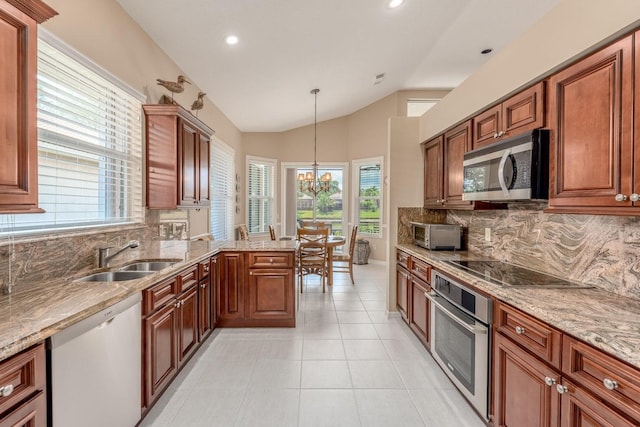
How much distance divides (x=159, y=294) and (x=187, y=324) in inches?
23.7

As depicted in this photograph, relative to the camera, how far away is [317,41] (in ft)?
11.3

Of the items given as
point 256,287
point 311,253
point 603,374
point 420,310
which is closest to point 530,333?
point 603,374

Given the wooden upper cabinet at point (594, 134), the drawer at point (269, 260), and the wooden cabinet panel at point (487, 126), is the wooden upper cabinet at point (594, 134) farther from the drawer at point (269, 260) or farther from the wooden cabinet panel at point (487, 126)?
the drawer at point (269, 260)

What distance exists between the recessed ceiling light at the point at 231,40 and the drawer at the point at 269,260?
2.25m

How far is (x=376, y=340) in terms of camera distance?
3.00 m

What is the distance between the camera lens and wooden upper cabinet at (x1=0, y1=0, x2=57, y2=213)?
3.84 feet

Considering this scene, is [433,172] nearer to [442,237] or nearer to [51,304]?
[442,237]

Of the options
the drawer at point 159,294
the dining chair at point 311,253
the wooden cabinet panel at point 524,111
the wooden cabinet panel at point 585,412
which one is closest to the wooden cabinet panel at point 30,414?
the drawer at point 159,294

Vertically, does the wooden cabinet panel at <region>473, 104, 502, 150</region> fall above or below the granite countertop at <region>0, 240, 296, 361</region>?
above

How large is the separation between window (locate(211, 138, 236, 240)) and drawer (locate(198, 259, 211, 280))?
207cm

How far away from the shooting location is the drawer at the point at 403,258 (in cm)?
314

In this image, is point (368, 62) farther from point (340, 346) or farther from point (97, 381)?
point (97, 381)

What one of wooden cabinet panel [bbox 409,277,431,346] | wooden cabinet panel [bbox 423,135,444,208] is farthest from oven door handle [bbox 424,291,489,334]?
wooden cabinet panel [bbox 423,135,444,208]

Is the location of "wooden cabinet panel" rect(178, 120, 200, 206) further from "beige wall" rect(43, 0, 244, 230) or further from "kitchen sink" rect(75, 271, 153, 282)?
"kitchen sink" rect(75, 271, 153, 282)
